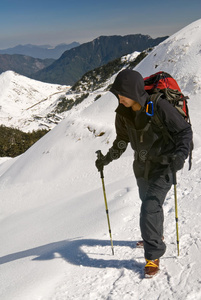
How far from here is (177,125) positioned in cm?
280

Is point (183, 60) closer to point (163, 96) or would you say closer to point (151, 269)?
point (163, 96)

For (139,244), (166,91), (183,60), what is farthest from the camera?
(183,60)

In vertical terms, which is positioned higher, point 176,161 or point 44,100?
point 44,100

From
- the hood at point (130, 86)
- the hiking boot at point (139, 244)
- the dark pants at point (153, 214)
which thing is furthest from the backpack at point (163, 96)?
the hiking boot at point (139, 244)

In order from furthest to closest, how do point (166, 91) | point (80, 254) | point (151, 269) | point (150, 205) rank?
point (80, 254) → point (151, 269) → point (150, 205) → point (166, 91)

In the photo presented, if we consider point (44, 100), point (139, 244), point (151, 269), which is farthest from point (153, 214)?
point (44, 100)

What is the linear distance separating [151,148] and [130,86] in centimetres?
82

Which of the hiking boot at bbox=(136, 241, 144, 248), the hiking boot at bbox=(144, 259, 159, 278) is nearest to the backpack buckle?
the hiking boot at bbox=(144, 259, 159, 278)

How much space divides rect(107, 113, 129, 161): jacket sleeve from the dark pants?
856mm

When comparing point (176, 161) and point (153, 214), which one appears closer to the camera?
point (176, 161)

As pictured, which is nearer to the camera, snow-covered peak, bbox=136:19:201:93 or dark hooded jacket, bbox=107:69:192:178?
dark hooded jacket, bbox=107:69:192:178

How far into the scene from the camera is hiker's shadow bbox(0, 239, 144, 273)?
373 centimetres

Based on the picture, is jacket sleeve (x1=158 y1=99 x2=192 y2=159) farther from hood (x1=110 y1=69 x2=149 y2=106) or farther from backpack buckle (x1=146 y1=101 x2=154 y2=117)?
hood (x1=110 y1=69 x2=149 y2=106)

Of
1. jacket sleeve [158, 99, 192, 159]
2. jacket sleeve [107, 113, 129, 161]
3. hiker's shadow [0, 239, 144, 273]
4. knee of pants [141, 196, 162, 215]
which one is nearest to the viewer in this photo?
jacket sleeve [158, 99, 192, 159]
